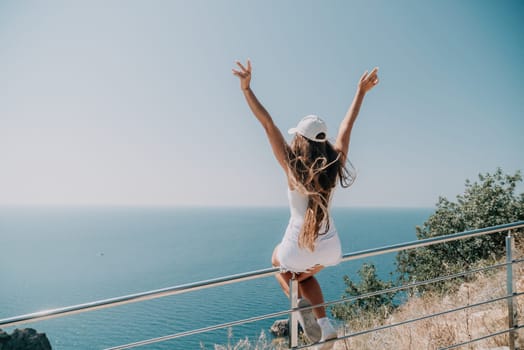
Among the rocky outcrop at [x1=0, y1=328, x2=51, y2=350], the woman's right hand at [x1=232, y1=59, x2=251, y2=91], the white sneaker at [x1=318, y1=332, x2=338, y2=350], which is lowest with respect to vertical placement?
the rocky outcrop at [x1=0, y1=328, x2=51, y2=350]

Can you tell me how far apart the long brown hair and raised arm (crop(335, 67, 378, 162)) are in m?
0.09

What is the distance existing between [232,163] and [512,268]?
82340 millimetres

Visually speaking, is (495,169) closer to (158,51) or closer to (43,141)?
(158,51)

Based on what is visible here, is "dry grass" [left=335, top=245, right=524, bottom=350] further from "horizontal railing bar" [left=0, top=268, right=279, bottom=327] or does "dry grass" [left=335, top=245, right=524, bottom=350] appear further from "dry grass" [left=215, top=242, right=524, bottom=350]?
"horizontal railing bar" [left=0, top=268, right=279, bottom=327]

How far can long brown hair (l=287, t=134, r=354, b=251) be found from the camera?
160 cm

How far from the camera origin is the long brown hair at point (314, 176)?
5.25 feet

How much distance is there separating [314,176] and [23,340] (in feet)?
88.5

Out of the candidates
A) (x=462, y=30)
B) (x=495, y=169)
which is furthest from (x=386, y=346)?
(x=462, y=30)

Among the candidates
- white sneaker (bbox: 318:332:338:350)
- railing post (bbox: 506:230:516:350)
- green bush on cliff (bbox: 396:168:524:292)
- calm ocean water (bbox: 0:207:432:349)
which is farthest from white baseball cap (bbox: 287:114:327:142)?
green bush on cliff (bbox: 396:168:524:292)

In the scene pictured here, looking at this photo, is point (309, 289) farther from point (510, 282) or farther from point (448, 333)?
point (448, 333)

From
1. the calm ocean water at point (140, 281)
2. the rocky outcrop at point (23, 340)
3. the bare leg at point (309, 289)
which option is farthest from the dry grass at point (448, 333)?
the rocky outcrop at point (23, 340)

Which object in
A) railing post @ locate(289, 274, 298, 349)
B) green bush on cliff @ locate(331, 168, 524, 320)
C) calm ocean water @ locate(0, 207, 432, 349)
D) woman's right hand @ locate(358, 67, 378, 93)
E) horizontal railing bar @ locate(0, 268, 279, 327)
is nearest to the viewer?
horizontal railing bar @ locate(0, 268, 279, 327)

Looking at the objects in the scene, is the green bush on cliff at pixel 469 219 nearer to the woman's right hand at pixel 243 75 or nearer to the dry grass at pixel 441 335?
the dry grass at pixel 441 335

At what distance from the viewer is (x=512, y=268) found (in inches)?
86.5
